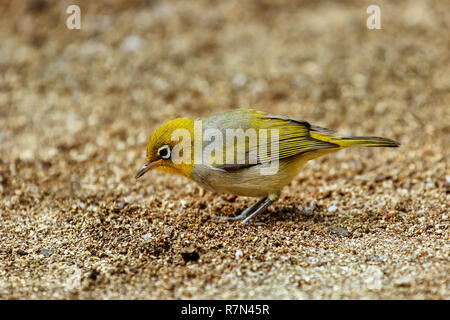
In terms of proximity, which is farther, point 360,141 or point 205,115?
point 205,115

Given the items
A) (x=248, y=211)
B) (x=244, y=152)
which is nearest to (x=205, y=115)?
(x=248, y=211)

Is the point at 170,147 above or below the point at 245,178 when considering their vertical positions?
above

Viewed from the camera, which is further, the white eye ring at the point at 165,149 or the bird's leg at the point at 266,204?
the bird's leg at the point at 266,204

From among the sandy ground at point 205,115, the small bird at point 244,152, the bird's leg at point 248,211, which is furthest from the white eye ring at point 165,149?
the bird's leg at point 248,211

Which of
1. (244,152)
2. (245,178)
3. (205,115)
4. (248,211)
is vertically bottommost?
(248,211)

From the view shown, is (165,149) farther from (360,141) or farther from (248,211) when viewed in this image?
(360,141)

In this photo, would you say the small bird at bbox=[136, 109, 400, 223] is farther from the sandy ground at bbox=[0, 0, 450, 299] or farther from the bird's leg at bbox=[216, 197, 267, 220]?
the sandy ground at bbox=[0, 0, 450, 299]

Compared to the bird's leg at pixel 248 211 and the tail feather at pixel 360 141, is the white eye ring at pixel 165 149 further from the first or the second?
the tail feather at pixel 360 141

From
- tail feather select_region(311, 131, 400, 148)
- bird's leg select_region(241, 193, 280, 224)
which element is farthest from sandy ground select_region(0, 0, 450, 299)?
tail feather select_region(311, 131, 400, 148)
